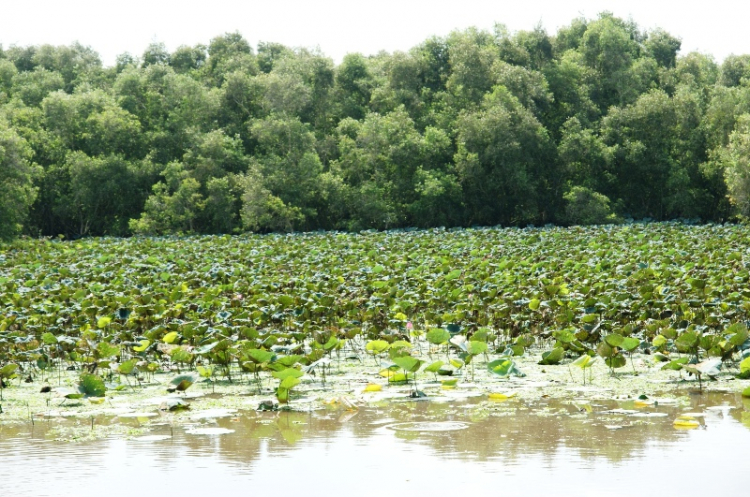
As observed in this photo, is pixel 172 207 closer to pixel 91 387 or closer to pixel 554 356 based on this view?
pixel 554 356

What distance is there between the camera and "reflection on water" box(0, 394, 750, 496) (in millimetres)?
4719

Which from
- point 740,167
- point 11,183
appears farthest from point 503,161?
point 11,183

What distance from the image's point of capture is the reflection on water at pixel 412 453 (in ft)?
15.5

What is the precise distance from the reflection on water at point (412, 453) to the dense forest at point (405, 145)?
103ft

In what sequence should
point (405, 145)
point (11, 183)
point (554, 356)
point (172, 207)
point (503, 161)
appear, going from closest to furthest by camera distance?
point (554, 356) < point (11, 183) < point (172, 207) < point (503, 161) < point (405, 145)

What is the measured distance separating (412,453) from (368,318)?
206 inches

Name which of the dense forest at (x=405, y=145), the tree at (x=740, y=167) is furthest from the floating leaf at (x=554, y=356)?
the dense forest at (x=405, y=145)

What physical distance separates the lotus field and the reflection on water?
611 mm

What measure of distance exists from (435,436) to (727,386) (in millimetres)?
2698

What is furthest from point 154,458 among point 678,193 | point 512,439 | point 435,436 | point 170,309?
point 678,193

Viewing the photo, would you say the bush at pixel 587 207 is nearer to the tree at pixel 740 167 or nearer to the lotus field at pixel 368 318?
the tree at pixel 740 167

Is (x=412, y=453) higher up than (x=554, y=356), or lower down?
lower down

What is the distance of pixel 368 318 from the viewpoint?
34.6ft

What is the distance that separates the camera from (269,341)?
7.79m
